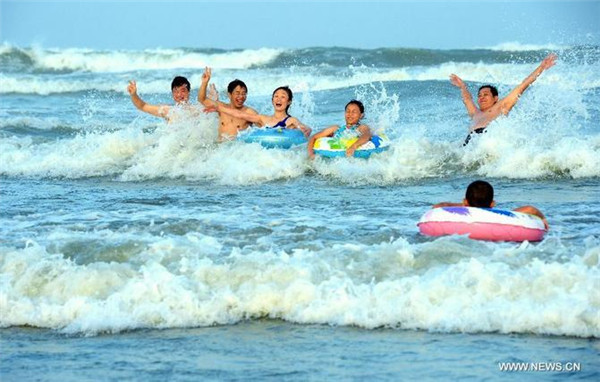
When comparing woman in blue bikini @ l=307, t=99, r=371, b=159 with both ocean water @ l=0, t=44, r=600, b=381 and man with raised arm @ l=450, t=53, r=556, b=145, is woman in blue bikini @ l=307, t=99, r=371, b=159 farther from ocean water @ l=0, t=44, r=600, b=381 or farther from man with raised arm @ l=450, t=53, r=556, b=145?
man with raised arm @ l=450, t=53, r=556, b=145

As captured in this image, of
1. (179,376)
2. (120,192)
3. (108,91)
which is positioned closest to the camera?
(179,376)

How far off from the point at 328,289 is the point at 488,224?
5.97ft

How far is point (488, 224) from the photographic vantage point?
824 cm

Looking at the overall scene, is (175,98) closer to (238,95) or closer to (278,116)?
(238,95)

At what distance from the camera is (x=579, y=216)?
9500 mm

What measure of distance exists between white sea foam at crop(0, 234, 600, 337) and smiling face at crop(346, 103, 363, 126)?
5470 mm

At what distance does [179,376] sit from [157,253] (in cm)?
229

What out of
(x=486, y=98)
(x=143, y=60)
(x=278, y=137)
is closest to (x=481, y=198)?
(x=486, y=98)

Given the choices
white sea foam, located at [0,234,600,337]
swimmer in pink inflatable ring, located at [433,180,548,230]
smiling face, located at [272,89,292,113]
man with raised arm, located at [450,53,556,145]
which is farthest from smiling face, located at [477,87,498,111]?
white sea foam, located at [0,234,600,337]

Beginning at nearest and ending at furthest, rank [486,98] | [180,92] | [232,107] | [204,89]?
[204,89] < [486,98] < [232,107] < [180,92]

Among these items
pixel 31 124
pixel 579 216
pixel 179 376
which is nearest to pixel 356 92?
pixel 31 124

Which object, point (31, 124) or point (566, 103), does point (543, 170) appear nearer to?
point (566, 103)

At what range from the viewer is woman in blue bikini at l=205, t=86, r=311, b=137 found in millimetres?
13656

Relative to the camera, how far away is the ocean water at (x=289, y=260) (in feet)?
20.4
